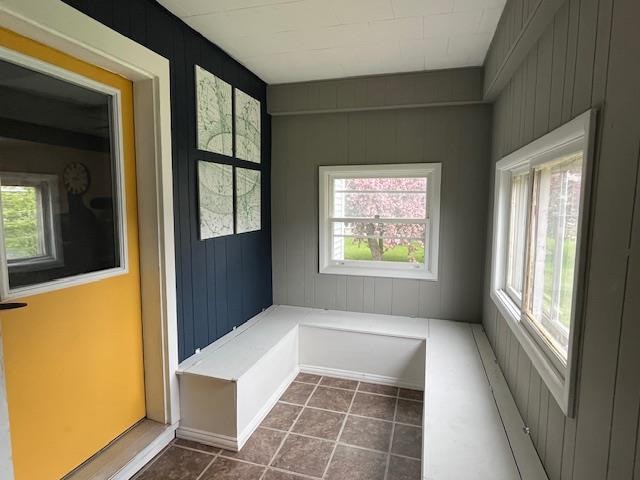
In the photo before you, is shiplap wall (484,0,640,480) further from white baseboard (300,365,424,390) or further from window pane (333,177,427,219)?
window pane (333,177,427,219)

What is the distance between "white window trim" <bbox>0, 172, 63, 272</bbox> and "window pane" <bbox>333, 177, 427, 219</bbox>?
7.56ft

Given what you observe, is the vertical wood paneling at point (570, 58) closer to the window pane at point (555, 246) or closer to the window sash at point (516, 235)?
the window pane at point (555, 246)

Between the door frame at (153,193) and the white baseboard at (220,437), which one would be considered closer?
the door frame at (153,193)

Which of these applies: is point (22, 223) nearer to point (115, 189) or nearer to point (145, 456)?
point (115, 189)

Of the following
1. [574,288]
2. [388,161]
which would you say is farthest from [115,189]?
[388,161]

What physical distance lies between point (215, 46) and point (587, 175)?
7.82 ft

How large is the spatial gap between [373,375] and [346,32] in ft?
8.23

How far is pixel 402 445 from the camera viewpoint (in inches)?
88.6

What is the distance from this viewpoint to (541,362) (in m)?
1.51

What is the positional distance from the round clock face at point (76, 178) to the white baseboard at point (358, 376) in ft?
7.17

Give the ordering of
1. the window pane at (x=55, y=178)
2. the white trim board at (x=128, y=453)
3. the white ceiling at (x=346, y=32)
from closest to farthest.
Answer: the window pane at (x=55, y=178) → the white trim board at (x=128, y=453) → the white ceiling at (x=346, y=32)

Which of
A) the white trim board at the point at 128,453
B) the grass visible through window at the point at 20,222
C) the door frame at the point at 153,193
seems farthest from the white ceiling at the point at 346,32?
the white trim board at the point at 128,453

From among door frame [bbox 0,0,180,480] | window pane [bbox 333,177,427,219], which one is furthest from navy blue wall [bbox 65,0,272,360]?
window pane [bbox 333,177,427,219]

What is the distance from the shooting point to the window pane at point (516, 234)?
2.26 meters
